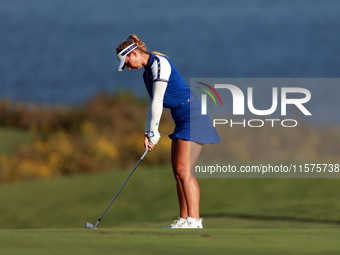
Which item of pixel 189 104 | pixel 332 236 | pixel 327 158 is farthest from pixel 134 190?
pixel 332 236

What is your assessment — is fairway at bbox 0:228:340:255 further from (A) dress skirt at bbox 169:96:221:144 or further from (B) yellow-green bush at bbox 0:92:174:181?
(B) yellow-green bush at bbox 0:92:174:181

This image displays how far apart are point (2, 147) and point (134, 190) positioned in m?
15.7

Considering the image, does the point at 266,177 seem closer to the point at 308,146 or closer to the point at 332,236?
the point at 308,146

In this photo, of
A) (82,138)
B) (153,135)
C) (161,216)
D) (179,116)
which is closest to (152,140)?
(153,135)

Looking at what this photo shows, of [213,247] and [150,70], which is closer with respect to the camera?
[213,247]

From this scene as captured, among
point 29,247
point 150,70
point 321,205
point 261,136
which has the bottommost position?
point 29,247

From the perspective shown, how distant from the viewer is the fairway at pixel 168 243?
307 cm

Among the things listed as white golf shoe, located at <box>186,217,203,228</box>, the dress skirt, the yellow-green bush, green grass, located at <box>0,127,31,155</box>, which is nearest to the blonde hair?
the dress skirt

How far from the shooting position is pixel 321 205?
8.80m

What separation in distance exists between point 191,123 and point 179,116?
0.13 meters

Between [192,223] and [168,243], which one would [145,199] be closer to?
[192,223]

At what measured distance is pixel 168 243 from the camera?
3295 mm

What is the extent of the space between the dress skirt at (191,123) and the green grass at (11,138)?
24112 millimetres

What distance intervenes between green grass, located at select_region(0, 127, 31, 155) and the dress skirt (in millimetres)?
24112
